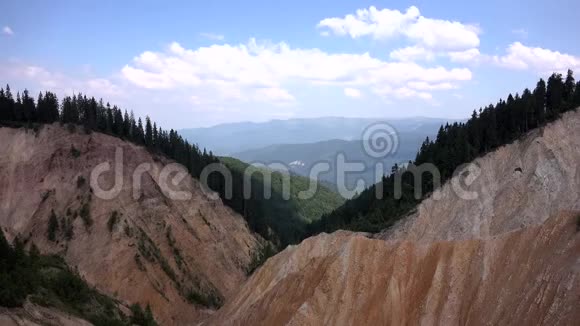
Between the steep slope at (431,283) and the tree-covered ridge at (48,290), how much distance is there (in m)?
9.32

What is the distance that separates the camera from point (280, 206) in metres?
123

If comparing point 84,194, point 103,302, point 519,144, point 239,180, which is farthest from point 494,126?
point 239,180

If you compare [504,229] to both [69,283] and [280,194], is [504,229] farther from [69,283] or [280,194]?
[280,194]

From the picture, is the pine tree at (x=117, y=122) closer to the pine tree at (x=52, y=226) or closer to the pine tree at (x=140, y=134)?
the pine tree at (x=140, y=134)

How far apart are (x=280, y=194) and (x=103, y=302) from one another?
308 ft

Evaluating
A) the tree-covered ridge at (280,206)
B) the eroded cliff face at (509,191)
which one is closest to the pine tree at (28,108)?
the tree-covered ridge at (280,206)

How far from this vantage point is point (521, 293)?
31.6 m

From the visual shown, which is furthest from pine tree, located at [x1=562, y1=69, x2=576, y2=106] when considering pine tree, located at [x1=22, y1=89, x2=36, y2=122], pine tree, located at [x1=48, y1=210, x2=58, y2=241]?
pine tree, located at [x1=22, y1=89, x2=36, y2=122]

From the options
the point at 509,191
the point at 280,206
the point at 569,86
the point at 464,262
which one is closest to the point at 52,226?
the point at 464,262

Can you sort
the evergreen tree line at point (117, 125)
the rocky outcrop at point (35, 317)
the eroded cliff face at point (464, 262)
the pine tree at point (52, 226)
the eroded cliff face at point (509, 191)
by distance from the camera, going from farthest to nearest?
the evergreen tree line at point (117, 125), the pine tree at point (52, 226), the eroded cliff face at point (509, 191), the eroded cliff face at point (464, 262), the rocky outcrop at point (35, 317)

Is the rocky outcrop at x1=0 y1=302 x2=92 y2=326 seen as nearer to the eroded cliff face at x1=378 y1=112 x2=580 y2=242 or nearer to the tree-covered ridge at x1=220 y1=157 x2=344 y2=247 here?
the eroded cliff face at x1=378 y1=112 x2=580 y2=242

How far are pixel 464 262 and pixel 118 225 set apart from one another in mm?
37240

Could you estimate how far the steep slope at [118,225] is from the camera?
57.3 m

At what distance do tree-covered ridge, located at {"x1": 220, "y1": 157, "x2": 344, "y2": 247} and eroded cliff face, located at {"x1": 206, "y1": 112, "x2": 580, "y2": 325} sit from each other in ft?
120
